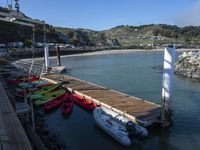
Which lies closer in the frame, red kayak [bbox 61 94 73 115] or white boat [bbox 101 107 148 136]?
white boat [bbox 101 107 148 136]

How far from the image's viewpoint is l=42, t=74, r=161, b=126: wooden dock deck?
1755 cm

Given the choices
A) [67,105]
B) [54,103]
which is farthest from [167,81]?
[54,103]

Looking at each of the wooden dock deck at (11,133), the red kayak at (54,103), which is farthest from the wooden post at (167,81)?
the red kayak at (54,103)

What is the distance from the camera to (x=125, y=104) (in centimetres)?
2044

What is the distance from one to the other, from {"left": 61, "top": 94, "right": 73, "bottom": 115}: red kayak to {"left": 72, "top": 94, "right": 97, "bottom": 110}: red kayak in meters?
0.57

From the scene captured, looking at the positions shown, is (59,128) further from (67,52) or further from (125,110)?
(67,52)

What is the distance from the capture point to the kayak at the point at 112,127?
15600mm

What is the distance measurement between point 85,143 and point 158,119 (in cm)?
517

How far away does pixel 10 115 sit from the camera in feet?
45.8

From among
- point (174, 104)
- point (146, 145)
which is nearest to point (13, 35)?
point (174, 104)

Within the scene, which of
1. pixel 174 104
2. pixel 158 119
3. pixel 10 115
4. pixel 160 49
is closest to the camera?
pixel 10 115

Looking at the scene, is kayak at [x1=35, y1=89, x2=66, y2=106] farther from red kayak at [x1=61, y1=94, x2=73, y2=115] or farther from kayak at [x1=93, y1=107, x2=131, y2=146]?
kayak at [x1=93, y1=107, x2=131, y2=146]

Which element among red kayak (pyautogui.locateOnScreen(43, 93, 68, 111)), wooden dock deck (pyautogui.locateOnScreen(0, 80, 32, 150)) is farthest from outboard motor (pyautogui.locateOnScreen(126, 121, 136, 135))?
red kayak (pyautogui.locateOnScreen(43, 93, 68, 111))

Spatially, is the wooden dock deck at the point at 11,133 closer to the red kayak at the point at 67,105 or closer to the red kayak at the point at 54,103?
the red kayak at the point at 67,105
